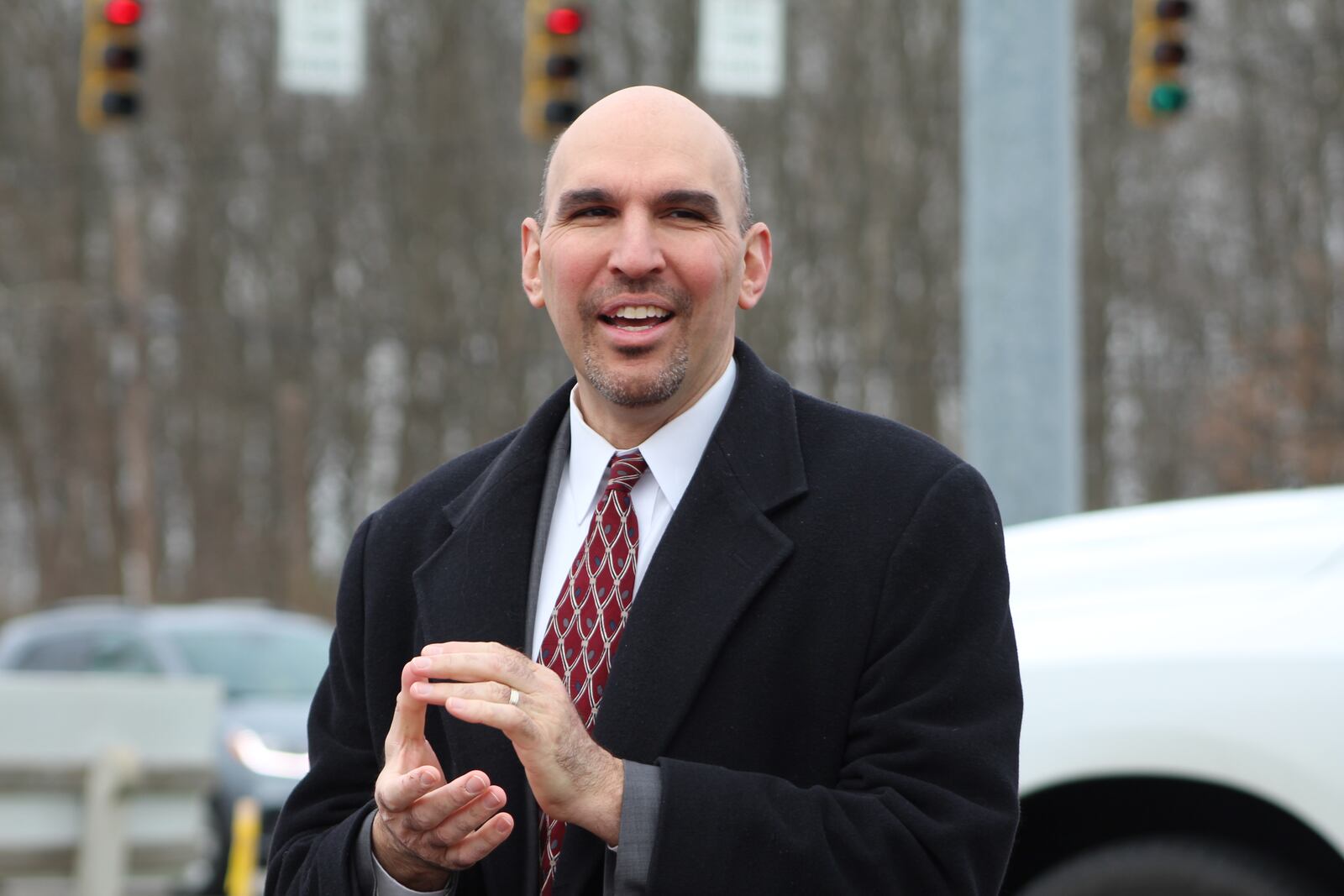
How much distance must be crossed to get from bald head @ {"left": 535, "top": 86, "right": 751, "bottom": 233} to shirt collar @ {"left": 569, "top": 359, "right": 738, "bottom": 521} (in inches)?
9.7

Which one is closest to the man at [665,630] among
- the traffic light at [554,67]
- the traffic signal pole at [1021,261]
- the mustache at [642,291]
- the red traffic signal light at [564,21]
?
the mustache at [642,291]

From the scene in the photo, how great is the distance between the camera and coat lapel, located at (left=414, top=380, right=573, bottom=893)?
273 cm

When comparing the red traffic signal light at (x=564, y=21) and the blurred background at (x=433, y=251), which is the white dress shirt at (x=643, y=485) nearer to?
the red traffic signal light at (x=564, y=21)

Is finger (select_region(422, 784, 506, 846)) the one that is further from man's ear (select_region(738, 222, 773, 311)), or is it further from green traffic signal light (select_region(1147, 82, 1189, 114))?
green traffic signal light (select_region(1147, 82, 1189, 114))

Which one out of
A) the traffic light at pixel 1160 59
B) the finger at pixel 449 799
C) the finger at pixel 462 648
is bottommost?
the finger at pixel 449 799

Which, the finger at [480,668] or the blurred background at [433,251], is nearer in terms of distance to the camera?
the finger at [480,668]

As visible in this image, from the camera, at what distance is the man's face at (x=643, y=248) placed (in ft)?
9.02

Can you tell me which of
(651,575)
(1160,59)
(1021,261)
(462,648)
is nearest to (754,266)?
(651,575)

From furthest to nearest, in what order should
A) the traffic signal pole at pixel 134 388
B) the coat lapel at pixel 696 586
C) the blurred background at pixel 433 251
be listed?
the blurred background at pixel 433 251 → the traffic signal pole at pixel 134 388 → the coat lapel at pixel 696 586

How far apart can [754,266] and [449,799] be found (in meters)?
0.89

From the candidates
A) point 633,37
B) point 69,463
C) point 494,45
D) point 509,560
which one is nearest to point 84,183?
point 69,463

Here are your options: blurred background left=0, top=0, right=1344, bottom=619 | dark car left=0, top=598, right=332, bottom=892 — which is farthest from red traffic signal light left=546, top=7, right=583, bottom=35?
blurred background left=0, top=0, right=1344, bottom=619

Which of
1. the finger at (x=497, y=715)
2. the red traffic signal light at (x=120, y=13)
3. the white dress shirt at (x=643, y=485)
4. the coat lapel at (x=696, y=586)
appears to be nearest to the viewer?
the finger at (x=497, y=715)

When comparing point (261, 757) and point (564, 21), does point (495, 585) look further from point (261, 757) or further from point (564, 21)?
point (564, 21)
